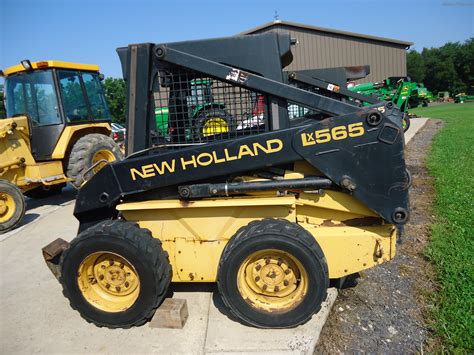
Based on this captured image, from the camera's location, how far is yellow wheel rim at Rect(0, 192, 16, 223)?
18.7 ft

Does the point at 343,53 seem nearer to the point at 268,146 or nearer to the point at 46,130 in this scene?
the point at 46,130

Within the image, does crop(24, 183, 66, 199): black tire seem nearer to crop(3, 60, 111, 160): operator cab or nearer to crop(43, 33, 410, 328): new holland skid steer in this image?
crop(3, 60, 111, 160): operator cab

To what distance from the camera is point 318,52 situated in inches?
1192

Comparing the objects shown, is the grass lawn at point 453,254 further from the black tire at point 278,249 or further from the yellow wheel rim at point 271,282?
the yellow wheel rim at point 271,282

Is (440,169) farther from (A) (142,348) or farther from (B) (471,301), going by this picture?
(A) (142,348)

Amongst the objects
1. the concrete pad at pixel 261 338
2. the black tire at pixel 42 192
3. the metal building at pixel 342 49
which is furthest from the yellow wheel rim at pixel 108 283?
the metal building at pixel 342 49

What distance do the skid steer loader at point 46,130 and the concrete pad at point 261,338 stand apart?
424 cm

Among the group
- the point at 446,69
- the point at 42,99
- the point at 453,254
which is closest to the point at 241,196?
the point at 453,254

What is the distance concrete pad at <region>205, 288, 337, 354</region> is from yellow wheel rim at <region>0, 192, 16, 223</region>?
426 cm

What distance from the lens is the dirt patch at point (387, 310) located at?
266cm

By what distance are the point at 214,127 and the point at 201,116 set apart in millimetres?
136

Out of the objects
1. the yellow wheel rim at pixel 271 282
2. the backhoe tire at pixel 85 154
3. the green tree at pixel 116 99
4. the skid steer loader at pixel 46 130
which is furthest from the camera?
the green tree at pixel 116 99

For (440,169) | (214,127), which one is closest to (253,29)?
(440,169)

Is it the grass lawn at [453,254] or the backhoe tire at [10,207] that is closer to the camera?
the grass lawn at [453,254]
